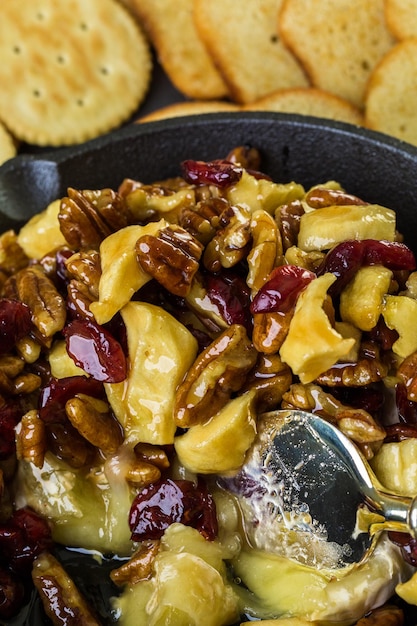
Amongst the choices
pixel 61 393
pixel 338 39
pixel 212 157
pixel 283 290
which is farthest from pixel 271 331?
pixel 338 39

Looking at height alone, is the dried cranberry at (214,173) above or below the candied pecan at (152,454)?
above

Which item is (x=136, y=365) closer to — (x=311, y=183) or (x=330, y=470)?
(x=330, y=470)

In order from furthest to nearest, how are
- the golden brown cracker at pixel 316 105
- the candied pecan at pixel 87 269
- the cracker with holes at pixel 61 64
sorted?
the cracker with holes at pixel 61 64
the golden brown cracker at pixel 316 105
the candied pecan at pixel 87 269

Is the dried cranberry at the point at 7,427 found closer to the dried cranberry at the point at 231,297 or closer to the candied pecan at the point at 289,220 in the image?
the dried cranberry at the point at 231,297

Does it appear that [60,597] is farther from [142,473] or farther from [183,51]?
[183,51]

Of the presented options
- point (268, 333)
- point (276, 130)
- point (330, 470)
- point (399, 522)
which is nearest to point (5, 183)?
point (276, 130)

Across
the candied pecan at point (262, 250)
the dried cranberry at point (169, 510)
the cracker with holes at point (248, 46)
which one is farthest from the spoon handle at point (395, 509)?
the cracker with holes at point (248, 46)
